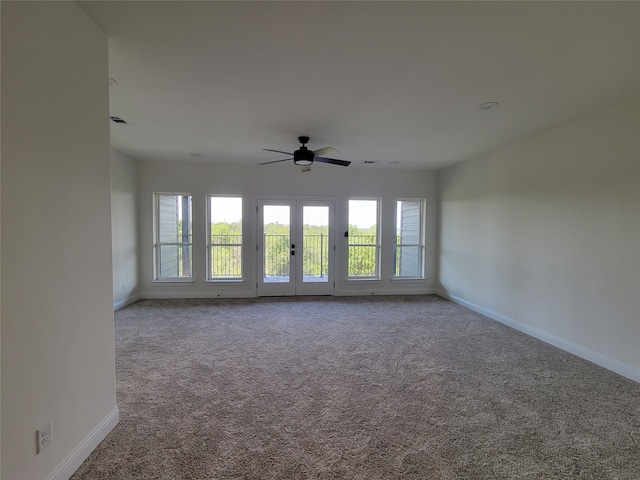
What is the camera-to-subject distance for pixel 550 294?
344 centimetres

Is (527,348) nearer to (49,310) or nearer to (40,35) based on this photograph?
(49,310)

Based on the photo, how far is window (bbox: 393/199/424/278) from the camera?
6.04 metres

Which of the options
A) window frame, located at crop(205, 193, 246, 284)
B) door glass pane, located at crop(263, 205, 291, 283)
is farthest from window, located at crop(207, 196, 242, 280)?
door glass pane, located at crop(263, 205, 291, 283)

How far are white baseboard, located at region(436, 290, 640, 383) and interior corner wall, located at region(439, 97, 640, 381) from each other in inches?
0.4

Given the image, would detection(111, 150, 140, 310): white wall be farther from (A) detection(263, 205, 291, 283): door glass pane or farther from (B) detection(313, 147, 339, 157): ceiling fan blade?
(B) detection(313, 147, 339, 157): ceiling fan blade

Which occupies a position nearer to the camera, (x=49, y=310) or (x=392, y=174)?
(x=49, y=310)

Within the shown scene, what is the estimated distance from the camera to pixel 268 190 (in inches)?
217

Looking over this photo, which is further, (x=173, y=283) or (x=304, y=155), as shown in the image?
(x=173, y=283)

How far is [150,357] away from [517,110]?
4.67 metres

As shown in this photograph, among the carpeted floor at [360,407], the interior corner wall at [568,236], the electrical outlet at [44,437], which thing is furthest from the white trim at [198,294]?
the interior corner wall at [568,236]

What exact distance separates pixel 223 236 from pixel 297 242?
1.48 m

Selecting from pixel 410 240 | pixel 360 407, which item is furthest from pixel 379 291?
pixel 360 407

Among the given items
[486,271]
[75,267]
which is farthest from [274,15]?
[486,271]

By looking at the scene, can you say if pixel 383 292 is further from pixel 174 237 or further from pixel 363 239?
pixel 174 237
